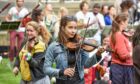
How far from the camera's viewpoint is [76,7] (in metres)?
22.7

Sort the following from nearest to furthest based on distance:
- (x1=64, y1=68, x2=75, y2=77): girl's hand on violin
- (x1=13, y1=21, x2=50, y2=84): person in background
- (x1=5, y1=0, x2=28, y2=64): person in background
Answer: (x1=64, y1=68, x2=75, y2=77): girl's hand on violin, (x1=13, y1=21, x2=50, y2=84): person in background, (x1=5, y1=0, x2=28, y2=64): person in background

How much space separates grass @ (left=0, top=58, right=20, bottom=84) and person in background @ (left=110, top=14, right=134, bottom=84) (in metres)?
4.20

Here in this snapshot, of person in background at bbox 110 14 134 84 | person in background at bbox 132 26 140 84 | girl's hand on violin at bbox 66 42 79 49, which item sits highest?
person in background at bbox 132 26 140 84

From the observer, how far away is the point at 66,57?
608cm

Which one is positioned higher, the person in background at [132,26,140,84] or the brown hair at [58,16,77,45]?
the person in background at [132,26,140,84]

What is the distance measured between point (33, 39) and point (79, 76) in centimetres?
118

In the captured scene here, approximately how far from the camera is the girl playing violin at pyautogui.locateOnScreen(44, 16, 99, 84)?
606cm

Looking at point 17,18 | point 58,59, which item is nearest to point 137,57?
point 58,59

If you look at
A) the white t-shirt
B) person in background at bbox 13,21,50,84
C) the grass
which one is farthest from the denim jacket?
the white t-shirt

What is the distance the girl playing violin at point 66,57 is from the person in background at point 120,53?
5.54ft

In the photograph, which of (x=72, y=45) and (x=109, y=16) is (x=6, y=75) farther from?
(x=72, y=45)

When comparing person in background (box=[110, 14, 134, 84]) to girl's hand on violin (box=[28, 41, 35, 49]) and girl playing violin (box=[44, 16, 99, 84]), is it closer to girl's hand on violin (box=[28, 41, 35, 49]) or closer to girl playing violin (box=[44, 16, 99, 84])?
girl's hand on violin (box=[28, 41, 35, 49])

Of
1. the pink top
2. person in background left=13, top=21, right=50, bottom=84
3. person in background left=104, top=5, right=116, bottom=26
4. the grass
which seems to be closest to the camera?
person in background left=13, top=21, right=50, bottom=84

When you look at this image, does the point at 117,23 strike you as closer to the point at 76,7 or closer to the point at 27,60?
the point at 27,60
